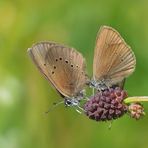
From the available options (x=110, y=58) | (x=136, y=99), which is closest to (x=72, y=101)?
(x=110, y=58)

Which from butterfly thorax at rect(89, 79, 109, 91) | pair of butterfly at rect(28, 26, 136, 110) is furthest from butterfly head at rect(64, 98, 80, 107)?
butterfly thorax at rect(89, 79, 109, 91)

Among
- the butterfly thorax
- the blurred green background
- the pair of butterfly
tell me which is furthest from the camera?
the blurred green background

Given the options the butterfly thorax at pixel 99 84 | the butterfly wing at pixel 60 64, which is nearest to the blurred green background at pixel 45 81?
the butterfly wing at pixel 60 64

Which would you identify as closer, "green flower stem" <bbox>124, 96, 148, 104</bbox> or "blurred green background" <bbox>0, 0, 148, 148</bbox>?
"green flower stem" <bbox>124, 96, 148, 104</bbox>

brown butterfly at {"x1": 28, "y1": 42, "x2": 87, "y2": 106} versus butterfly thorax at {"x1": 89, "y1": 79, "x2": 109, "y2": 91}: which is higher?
brown butterfly at {"x1": 28, "y1": 42, "x2": 87, "y2": 106}

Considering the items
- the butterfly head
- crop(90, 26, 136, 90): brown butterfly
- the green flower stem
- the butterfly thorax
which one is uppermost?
crop(90, 26, 136, 90): brown butterfly

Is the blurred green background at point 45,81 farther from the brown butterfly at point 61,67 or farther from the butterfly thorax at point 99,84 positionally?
the butterfly thorax at point 99,84

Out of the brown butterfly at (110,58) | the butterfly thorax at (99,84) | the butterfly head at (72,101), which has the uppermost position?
the brown butterfly at (110,58)

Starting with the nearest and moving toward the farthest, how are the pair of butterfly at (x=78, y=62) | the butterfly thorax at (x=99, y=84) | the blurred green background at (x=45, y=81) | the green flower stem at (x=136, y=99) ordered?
1. the green flower stem at (x=136, y=99)
2. the butterfly thorax at (x=99, y=84)
3. the pair of butterfly at (x=78, y=62)
4. the blurred green background at (x=45, y=81)

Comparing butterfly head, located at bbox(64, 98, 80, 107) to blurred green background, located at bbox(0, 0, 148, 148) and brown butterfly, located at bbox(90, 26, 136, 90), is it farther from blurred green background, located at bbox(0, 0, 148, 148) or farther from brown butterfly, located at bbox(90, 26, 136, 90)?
blurred green background, located at bbox(0, 0, 148, 148)
